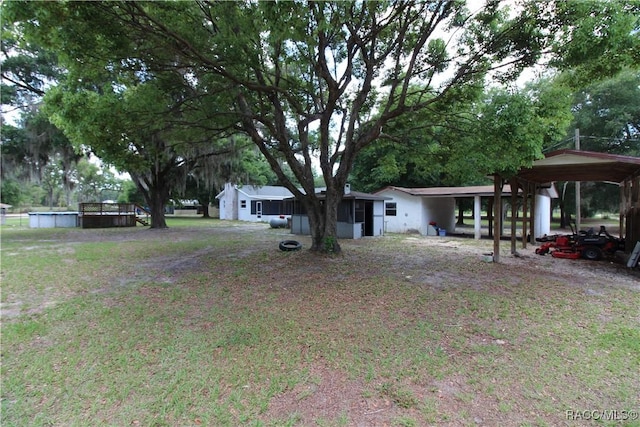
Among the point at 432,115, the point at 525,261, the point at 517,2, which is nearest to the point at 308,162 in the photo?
the point at 432,115

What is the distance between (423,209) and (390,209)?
5.84 ft

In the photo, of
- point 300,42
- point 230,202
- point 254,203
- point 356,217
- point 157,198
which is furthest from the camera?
point 230,202

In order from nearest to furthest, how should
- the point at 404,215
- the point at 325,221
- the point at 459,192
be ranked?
1. the point at 325,221
2. the point at 459,192
3. the point at 404,215

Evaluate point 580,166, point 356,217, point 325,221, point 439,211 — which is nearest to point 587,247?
point 580,166

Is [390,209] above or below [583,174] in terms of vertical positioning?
below

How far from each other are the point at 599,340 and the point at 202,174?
1874 cm

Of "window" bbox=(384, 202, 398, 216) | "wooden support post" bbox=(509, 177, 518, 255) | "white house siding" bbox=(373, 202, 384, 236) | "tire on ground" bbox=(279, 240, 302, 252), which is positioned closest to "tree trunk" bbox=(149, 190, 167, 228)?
"tire on ground" bbox=(279, 240, 302, 252)

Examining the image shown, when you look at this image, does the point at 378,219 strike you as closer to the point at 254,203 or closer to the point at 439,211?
the point at 439,211

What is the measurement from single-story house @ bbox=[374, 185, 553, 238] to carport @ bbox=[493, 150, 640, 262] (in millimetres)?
4381

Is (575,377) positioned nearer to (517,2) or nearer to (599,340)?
(599,340)

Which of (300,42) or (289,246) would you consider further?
(289,246)

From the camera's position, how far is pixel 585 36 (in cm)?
500

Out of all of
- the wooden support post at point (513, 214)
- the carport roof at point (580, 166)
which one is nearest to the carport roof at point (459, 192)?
the carport roof at point (580, 166)

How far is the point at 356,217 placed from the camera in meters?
14.5
